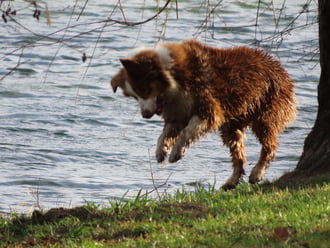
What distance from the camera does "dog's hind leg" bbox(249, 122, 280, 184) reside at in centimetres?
778

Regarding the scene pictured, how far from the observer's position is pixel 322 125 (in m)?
8.11

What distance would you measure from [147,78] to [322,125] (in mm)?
2301

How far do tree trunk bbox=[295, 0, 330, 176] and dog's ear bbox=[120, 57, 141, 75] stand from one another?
7.63ft

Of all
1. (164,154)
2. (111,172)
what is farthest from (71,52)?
(164,154)

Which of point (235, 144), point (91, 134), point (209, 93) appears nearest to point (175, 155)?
point (209, 93)

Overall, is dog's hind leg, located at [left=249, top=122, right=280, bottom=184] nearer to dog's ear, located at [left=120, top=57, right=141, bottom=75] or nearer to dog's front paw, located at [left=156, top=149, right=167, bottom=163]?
dog's front paw, located at [left=156, top=149, right=167, bottom=163]

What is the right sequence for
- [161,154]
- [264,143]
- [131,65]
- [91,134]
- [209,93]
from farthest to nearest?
[91,134], [264,143], [161,154], [209,93], [131,65]

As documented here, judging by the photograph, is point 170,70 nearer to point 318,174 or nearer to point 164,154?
point 164,154

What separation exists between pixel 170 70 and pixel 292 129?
7.68 m

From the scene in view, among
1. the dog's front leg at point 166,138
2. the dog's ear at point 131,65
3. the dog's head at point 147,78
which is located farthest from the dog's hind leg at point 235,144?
the dog's ear at point 131,65

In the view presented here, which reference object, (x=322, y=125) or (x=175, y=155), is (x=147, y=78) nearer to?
(x=175, y=155)

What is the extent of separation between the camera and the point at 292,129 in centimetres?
1420

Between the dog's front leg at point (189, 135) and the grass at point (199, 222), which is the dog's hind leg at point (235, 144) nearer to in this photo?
the grass at point (199, 222)

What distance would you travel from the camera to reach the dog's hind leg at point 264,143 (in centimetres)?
778
